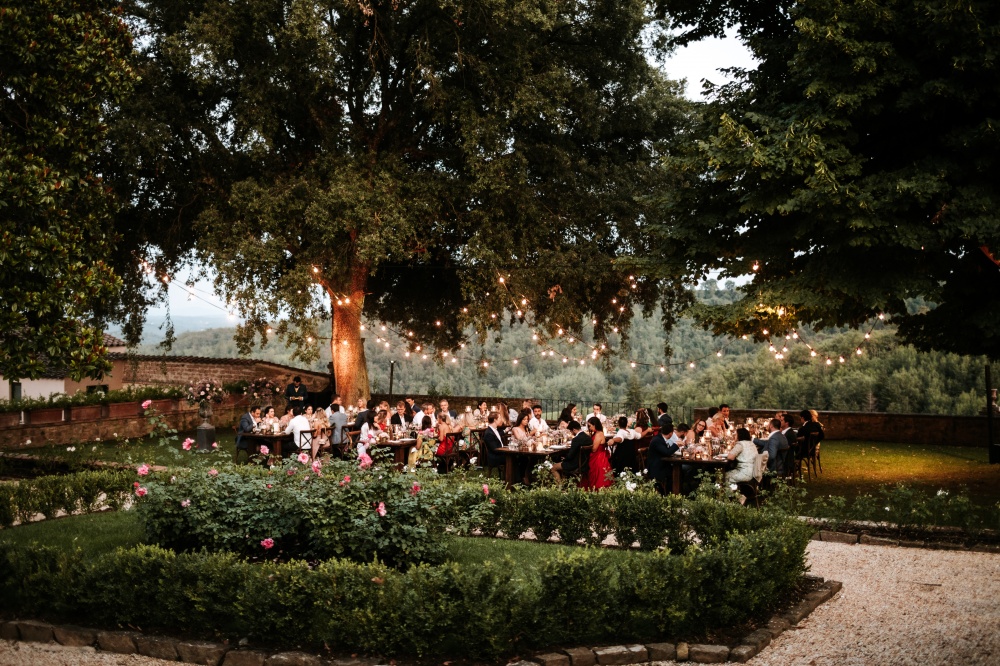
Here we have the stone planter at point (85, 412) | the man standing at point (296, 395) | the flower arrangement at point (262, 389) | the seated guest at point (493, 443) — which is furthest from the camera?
the flower arrangement at point (262, 389)

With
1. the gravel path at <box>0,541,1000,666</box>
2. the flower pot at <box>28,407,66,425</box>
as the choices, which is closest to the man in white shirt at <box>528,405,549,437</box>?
the gravel path at <box>0,541,1000,666</box>

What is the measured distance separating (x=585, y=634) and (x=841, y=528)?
536cm

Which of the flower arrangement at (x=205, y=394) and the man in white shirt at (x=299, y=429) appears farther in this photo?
the flower arrangement at (x=205, y=394)

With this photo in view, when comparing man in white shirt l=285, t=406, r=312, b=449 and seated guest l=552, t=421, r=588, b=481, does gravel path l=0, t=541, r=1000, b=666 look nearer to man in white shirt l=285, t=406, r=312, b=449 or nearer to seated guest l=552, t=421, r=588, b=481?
seated guest l=552, t=421, r=588, b=481

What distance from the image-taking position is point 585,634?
6.13m

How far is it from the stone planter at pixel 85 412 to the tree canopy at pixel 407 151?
12.9ft

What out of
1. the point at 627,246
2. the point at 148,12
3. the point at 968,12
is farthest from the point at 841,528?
the point at 148,12

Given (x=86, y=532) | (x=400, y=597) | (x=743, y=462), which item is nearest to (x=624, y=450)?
(x=743, y=462)

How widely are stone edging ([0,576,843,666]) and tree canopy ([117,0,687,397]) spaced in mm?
10089

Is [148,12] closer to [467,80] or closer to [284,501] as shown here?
[467,80]

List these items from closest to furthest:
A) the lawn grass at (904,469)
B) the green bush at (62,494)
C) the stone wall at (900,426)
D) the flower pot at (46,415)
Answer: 1. the green bush at (62,494)
2. the lawn grass at (904,469)
3. the flower pot at (46,415)
4. the stone wall at (900,426)

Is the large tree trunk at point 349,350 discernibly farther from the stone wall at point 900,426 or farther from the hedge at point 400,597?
the hedge at point 400,597

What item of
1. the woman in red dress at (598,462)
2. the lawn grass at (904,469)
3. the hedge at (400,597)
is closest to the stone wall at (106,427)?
the woman in red dress at (598,462)

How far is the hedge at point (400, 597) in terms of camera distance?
589 cm
